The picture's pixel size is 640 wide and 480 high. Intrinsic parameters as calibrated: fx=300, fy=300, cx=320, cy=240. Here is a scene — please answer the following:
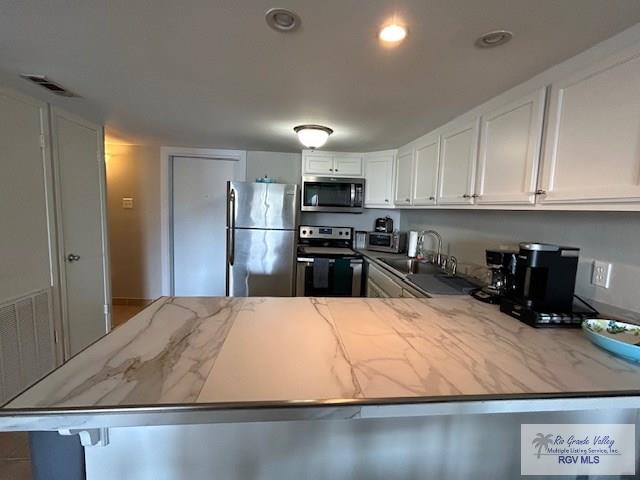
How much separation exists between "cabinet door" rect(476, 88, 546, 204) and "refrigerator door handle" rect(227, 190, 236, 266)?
2.32m

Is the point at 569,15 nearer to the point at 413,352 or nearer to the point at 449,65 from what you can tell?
the point at 449,65

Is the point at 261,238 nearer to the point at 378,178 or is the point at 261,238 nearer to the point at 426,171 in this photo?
the point at 378,178

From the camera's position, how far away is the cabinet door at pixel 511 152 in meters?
1.50

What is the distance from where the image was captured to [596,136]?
1.21 meters

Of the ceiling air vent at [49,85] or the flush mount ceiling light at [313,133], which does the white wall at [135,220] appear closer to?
the ceiling air vent at [49,85]

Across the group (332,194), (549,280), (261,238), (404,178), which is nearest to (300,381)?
(549,280)

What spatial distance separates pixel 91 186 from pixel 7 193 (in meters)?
0.82

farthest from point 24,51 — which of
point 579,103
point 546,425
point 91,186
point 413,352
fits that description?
point 546,425

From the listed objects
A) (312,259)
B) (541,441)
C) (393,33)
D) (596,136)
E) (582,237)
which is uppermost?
(393,33)

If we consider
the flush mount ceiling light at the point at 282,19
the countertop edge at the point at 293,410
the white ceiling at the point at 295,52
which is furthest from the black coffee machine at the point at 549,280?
the flush mount ceiling light at the point at 282,19

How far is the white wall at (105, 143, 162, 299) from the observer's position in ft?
12.3

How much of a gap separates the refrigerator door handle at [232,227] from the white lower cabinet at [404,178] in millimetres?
1801

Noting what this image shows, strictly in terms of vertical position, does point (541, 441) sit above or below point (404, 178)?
below

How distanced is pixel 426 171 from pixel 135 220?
3.52 meters
